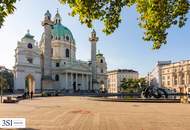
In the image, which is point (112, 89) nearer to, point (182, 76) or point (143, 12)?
point (182, 76)

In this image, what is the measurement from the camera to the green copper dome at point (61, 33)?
376 feet

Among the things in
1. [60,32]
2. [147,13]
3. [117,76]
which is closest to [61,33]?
[60,32]

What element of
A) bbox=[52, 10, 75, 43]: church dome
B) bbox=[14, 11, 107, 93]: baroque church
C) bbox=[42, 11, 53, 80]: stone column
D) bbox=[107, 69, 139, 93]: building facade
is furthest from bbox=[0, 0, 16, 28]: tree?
bbox=[107, 69, 139, 93]: building facade

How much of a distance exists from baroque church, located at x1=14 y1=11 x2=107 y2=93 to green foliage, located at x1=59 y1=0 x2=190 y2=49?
239 feet

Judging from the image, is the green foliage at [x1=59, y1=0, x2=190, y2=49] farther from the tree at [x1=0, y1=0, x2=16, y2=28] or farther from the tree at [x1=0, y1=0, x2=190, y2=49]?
the tree at [x1=0, y1=0, x2=16, y2=28]

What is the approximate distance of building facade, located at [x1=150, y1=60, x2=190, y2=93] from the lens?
115369 millimetres

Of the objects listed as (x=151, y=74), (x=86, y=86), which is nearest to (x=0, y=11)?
(x=86, y=86)

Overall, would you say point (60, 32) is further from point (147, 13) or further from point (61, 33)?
point (147, 13)

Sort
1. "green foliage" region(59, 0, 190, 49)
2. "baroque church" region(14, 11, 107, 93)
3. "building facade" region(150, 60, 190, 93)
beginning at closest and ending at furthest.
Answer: "green foliage" region(59, 0, 190, 49) < "baroque church" region(14, 11, 107, 93) < "building facade" region(150, 60, 190, 93)

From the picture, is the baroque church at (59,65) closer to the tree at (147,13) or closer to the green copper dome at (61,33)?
the green copper dome at (61,33)

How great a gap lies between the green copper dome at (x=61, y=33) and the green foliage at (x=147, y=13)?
100 meters

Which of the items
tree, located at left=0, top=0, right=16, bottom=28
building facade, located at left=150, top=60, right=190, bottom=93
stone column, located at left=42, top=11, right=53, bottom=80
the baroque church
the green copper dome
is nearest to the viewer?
tree, located at left=0, top=0, right=16, bottom=28

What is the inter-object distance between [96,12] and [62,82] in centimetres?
9814

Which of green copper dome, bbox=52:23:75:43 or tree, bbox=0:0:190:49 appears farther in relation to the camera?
green copper dome, bbox=52:23:75:43
